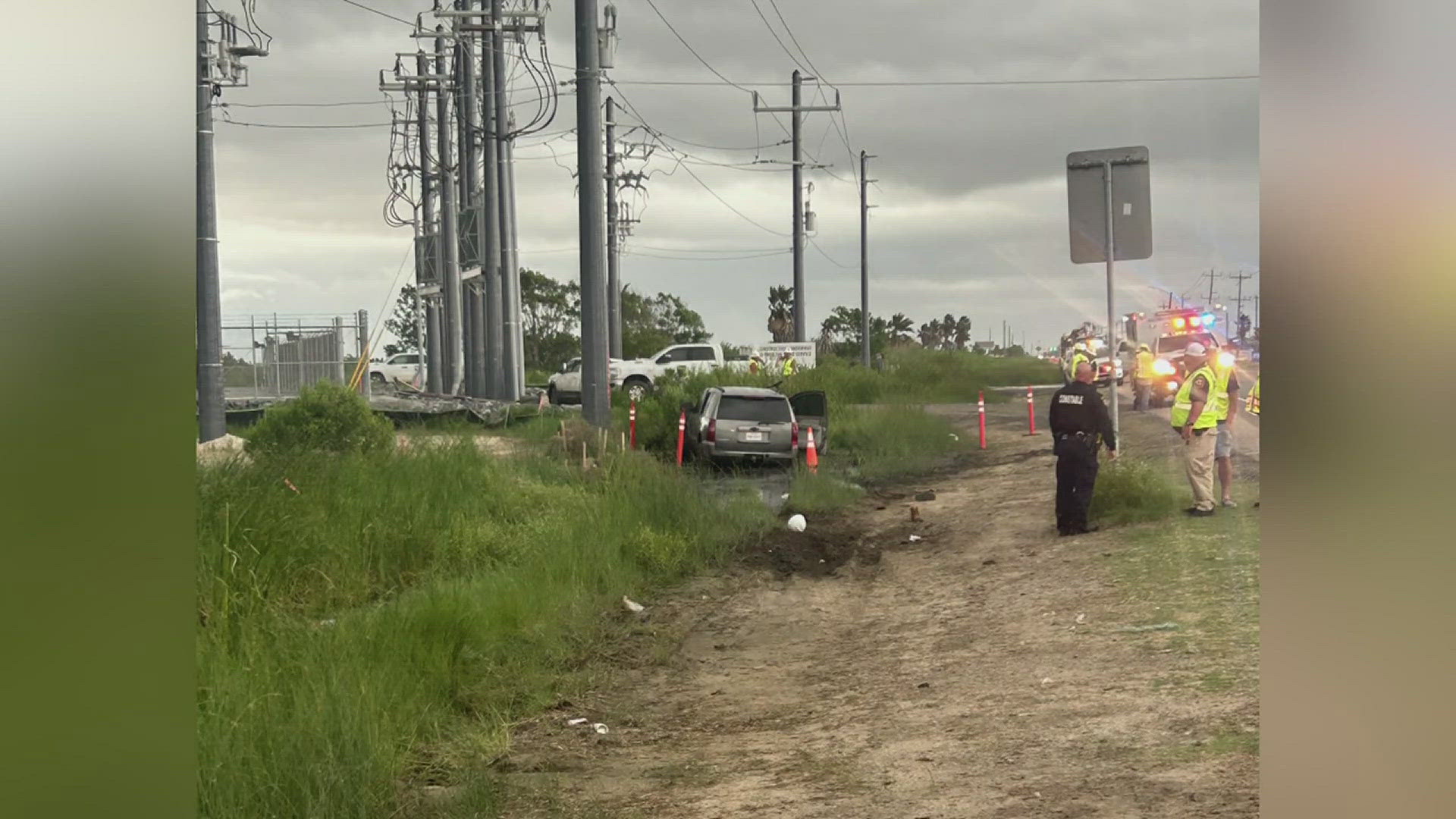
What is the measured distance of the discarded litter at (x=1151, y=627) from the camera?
8391 millimetres

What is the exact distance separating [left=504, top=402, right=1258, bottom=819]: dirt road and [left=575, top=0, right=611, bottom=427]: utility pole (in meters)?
5.24

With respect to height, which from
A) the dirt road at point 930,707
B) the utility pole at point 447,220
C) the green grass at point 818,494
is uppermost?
the utility pole at point 447,220

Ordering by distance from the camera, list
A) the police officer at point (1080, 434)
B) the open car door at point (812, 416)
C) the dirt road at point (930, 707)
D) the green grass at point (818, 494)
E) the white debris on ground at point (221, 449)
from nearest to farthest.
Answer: the dirt road at point (930, 707) → the white debris on ground at point (221, 449) → the police officer at point (1080, 434) → the green grass at point (818, 494) → the open car door at point (812, 416)

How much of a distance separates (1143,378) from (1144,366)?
1.54ft

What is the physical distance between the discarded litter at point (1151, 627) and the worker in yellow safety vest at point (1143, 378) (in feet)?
11.3

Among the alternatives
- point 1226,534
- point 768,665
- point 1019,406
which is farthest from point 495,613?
point 1019,406

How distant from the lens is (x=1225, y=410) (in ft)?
36.2

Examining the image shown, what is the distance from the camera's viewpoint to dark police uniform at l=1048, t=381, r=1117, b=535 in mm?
11453

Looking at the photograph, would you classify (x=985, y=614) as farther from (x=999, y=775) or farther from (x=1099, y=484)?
(x=999, y=775)

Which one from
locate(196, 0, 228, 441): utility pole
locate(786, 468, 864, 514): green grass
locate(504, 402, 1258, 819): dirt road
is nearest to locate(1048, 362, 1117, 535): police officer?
locate(504, 402, 1258, 819): dirt road

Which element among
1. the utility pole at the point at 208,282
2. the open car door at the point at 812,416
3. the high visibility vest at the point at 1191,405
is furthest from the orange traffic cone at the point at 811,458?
the utility pole at the point at 208,282

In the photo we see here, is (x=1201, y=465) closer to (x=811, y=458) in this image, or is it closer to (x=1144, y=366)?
(x=1144, y=366)

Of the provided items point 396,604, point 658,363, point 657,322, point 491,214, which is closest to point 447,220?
point 491,214

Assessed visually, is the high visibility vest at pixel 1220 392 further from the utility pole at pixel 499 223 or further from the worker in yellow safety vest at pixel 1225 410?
the utility pole at pixel 499 223
